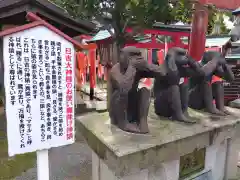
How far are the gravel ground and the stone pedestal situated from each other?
0.79 m

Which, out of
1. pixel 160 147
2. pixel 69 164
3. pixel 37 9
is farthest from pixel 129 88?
pixel 69 164

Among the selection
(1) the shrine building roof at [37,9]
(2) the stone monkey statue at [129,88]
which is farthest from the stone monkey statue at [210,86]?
(1) the shrine building roof at [37,9]

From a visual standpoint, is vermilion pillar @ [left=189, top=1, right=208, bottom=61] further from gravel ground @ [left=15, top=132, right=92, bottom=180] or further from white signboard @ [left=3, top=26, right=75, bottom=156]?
white signboard @ [left=3, top=26, right=75, bottom=156]

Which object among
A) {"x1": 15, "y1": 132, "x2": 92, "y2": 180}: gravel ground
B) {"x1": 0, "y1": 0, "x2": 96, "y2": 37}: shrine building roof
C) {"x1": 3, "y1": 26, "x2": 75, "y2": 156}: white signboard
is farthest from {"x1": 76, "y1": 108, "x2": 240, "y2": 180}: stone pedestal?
{"x1": 0, "y1": 0, "x2": 96, "y2": 37}: shrine building roof

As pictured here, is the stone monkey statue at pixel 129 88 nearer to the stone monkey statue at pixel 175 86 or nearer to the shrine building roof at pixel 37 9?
the stone monkey statue at pixel 175 86

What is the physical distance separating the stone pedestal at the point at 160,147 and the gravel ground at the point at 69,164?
793 mm

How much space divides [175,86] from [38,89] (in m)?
1.58

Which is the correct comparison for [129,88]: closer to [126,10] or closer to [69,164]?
[126,10]

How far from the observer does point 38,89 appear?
1.89 metres

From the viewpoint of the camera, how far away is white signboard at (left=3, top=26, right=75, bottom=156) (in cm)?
178

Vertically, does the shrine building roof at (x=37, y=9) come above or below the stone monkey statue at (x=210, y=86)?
above

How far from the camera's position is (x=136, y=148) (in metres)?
2.05

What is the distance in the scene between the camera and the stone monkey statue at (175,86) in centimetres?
265

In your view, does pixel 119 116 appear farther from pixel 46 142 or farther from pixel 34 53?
pixel 34 53
